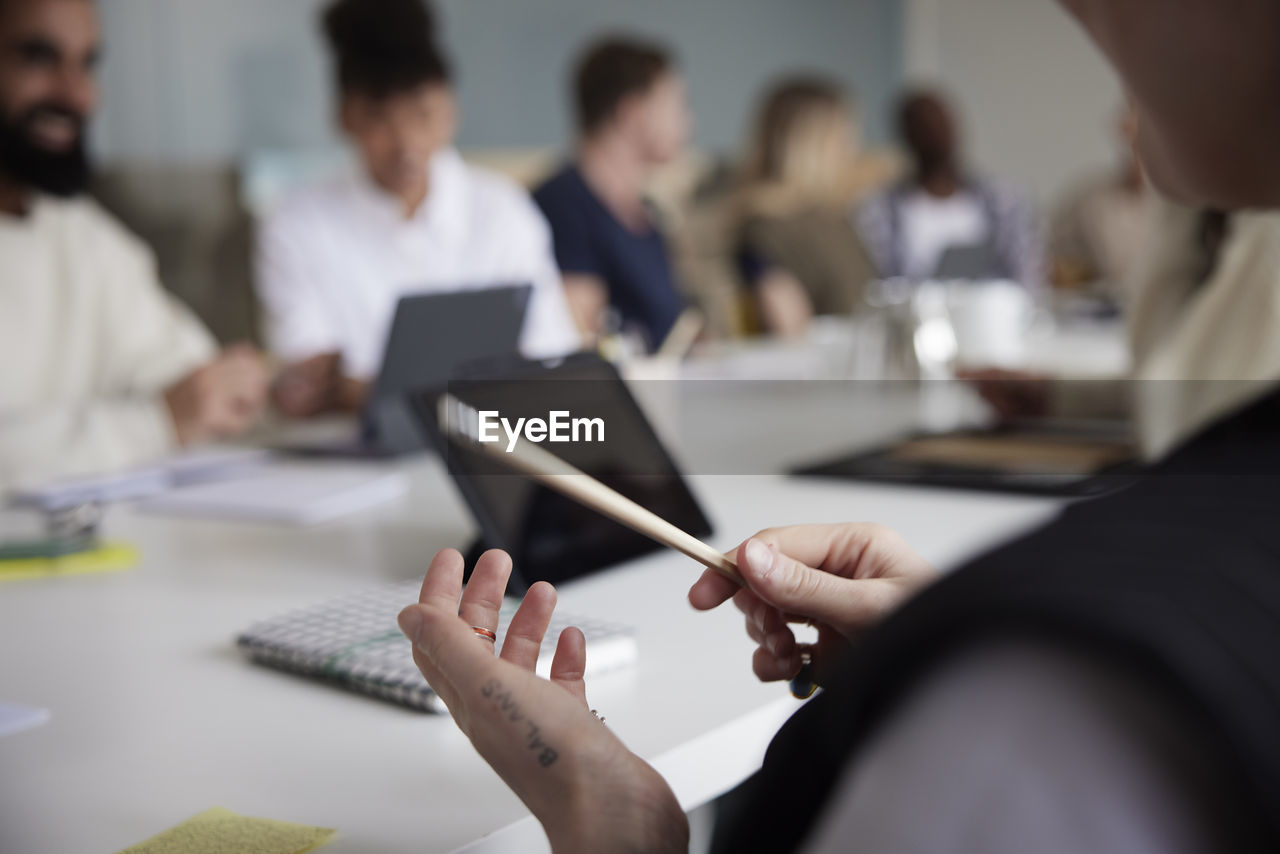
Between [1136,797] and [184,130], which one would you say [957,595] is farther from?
[184,130]

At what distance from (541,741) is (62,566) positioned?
64cm

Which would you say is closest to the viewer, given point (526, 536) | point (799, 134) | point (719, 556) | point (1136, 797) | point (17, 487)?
point (1136, 797)

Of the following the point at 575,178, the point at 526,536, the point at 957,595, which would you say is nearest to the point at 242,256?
the point at 575,178

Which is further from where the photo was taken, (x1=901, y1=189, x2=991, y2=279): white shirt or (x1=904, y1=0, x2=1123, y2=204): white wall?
(x1=904, y1=0, x2=1123, y2=204): white wall

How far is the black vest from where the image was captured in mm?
215

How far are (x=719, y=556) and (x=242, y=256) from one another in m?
2.96

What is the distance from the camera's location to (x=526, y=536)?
0.77 m

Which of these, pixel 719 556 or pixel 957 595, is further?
pixel 719 556

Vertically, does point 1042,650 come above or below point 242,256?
above

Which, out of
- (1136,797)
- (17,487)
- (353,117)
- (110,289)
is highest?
(353,117)

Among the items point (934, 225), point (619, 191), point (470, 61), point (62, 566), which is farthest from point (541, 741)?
point (470, 61)

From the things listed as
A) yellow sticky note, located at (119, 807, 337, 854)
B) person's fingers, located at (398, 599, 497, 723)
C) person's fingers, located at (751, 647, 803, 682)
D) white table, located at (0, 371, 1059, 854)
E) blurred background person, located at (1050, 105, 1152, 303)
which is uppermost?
person's fingers, located at (398, 599, 497, 723)

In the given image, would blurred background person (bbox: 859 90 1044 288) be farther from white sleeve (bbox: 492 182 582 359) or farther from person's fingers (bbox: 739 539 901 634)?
person's fingers (bbox: 739 539 901 634)

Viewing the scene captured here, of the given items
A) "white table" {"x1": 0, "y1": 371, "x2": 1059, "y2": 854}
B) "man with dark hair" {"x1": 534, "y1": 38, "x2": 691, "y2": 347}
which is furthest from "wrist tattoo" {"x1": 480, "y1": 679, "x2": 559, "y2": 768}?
"man with dark hair" {"x1": 534, "y1": 38, "x2": 691, "y2": 347}
